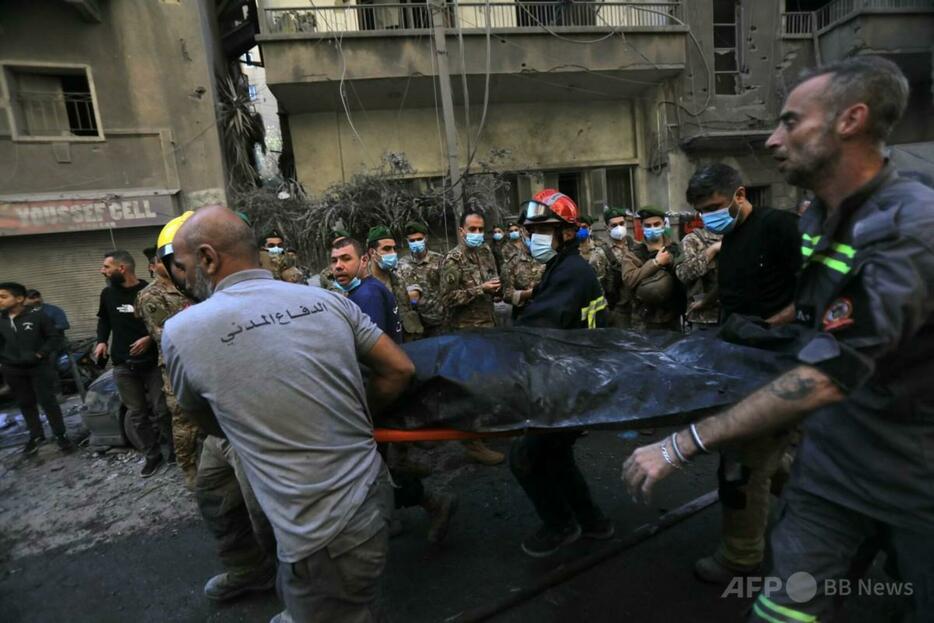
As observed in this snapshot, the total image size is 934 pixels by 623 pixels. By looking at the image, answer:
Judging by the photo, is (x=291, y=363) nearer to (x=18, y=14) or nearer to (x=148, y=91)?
(x=148, y=91)

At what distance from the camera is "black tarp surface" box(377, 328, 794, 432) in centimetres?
186

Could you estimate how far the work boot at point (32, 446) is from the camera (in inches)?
206

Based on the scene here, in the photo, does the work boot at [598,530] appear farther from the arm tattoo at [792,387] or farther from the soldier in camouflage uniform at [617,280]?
the soldier in camouflage uniform at [617,280]

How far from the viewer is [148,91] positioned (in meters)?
9.45

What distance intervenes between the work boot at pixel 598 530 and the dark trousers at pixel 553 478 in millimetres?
21

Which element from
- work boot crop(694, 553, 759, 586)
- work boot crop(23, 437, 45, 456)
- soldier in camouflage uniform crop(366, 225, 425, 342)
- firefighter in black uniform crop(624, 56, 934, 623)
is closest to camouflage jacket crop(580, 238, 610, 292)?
soldier in camouflage uniform crop(366, 225, 425, 342)

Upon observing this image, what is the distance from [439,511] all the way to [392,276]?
2755 millimetres

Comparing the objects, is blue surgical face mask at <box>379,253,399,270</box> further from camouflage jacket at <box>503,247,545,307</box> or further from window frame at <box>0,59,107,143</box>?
window frame at <box>0,59,107,143</box>

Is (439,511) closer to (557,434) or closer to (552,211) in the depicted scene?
(557,434)

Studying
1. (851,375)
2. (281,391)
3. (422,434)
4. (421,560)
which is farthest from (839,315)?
(421,560)

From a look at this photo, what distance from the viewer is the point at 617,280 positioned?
5.98 meters

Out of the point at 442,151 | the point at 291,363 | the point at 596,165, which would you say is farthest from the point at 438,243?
the point at 291,363

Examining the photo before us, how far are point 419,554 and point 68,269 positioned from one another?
376 inches

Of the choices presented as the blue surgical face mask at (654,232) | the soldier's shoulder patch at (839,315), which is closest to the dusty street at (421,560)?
the soldier's shoulder patch at (839,315)
